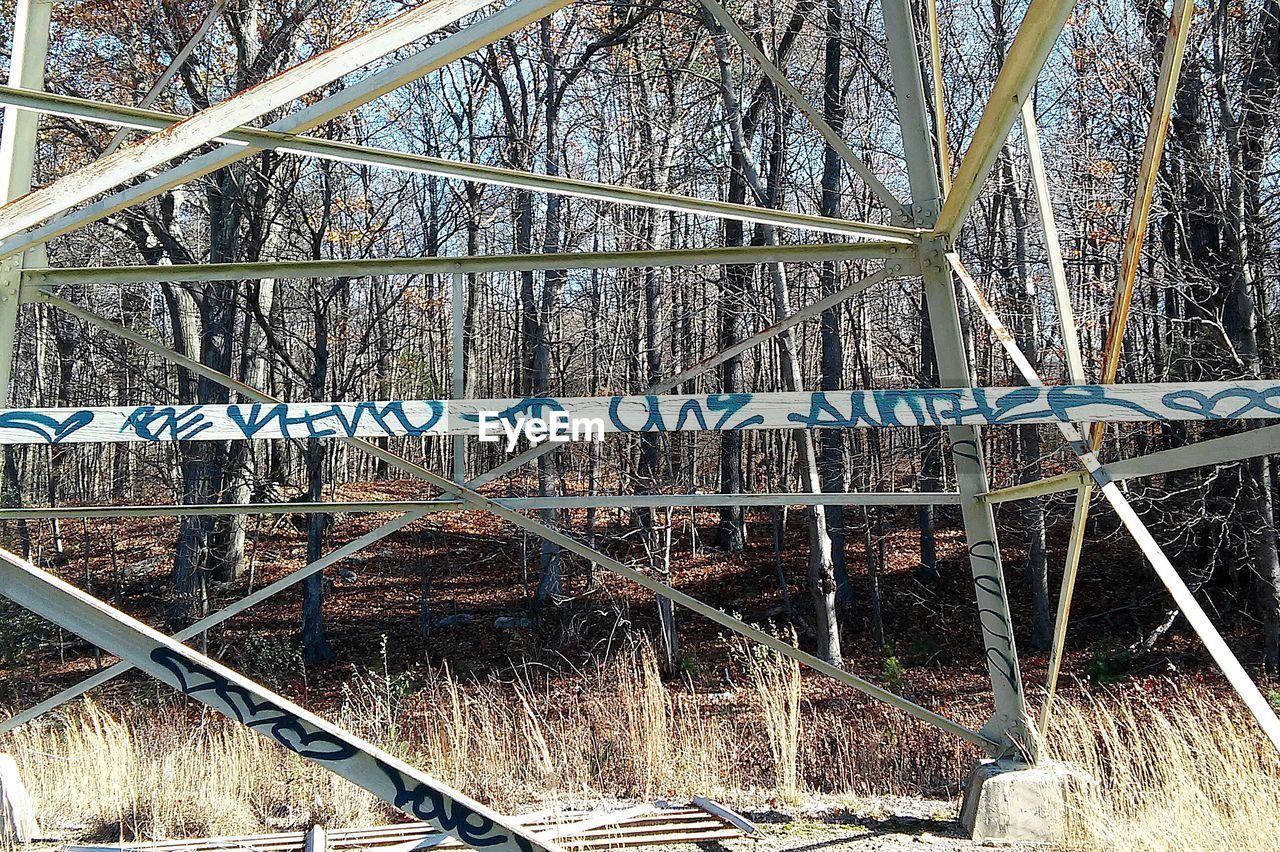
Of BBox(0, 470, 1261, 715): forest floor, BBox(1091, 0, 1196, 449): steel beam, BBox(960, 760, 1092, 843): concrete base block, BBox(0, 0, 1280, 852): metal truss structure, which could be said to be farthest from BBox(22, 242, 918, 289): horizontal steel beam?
BBox(0, 470, 1261, 715): forest floor

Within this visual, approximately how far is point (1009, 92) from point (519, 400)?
83.5 inches

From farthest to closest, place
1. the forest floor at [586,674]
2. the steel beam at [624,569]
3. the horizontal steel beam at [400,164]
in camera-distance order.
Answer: the forest floor at [586,674] < the steel beam at [624,569] < the horizontal steel beam at [400,164]

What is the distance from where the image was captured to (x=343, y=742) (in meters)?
2.84

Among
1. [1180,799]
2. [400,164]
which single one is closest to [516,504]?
[400,164]

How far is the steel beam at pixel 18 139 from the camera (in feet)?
15.0

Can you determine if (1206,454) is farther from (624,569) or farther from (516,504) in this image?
(516,504)

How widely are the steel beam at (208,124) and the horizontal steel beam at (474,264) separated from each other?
4.85ft

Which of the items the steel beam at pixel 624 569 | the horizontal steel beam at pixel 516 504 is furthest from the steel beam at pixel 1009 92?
the steel beam at pixel 624 569

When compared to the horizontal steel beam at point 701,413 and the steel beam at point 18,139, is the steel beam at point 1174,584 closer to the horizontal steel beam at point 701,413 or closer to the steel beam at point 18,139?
the horizontal steel beam at point 701,413

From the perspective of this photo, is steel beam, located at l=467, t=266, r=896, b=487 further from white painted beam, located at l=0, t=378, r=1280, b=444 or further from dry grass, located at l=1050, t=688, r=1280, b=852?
dry grass, located at l=1050, t=688, r=1280, b=852

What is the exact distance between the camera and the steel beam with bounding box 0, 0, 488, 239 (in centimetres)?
307

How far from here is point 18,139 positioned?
4684 millimetres

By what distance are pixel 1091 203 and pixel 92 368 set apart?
1727 centimetres

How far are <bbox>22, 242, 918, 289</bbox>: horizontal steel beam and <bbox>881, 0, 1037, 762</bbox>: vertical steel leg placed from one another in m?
0.21
